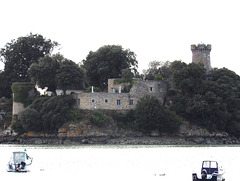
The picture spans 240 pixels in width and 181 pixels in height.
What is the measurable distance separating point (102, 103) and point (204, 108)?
40.1 ft

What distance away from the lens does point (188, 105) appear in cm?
8288

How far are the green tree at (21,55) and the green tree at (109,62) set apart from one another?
22.6 feet

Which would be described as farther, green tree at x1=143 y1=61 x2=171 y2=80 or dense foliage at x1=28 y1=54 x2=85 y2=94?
green tree at x1=143 y1=61 x2=171 y2=80

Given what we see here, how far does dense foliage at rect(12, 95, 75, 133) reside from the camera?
3152 inches

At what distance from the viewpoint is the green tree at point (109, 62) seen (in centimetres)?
9344

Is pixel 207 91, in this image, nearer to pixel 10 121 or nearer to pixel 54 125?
pixel 54 125

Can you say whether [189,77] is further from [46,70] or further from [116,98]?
[46,70]

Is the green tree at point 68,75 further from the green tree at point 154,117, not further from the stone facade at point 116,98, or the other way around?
the green tree at point 154,117
